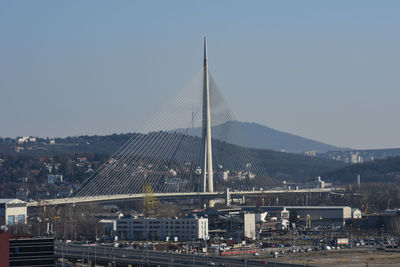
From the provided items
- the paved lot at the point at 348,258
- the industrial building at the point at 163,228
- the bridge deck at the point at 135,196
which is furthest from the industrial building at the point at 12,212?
the paved lot at the point at 348,258

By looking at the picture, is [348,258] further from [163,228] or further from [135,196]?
[135,196]

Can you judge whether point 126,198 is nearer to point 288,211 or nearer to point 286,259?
point 288,211

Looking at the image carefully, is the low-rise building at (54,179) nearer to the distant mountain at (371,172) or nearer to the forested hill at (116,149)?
the forested hill at (116,149)

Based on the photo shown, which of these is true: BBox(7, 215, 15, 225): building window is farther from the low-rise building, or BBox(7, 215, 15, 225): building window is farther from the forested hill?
the forested hill

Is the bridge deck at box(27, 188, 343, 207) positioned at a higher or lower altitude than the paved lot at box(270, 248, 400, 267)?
higher

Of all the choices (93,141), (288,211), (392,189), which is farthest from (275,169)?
(288,211)

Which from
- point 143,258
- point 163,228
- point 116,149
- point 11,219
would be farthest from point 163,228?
point 116,149

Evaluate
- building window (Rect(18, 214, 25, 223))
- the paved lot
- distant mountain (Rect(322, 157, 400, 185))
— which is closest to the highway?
the paved lot
